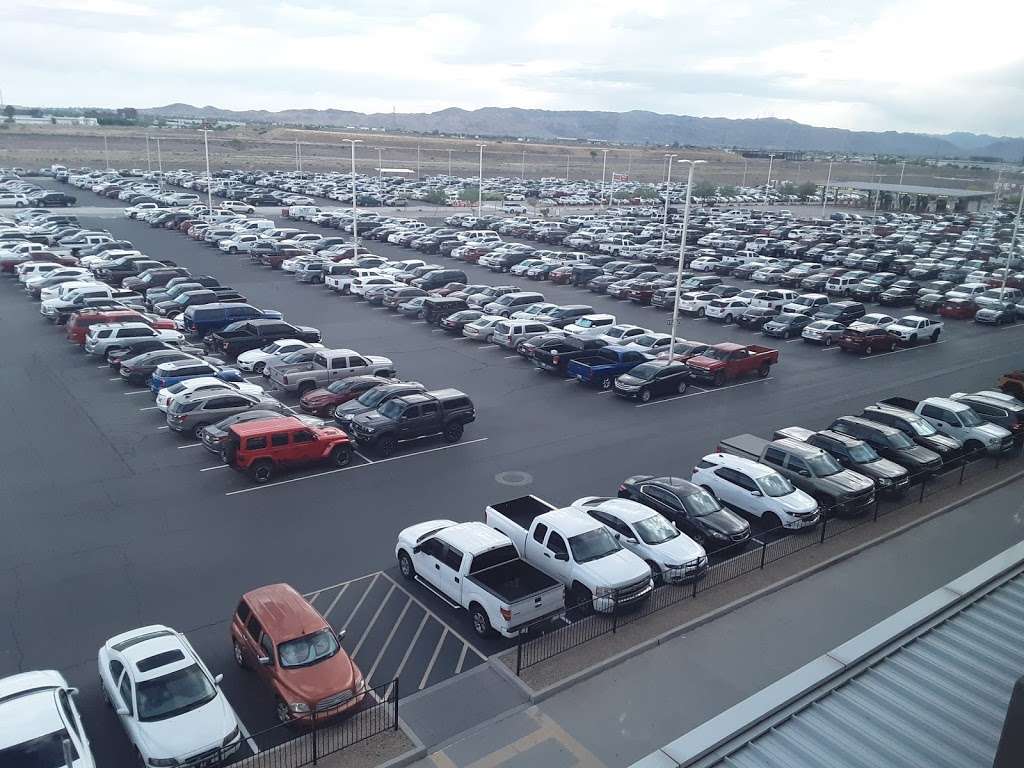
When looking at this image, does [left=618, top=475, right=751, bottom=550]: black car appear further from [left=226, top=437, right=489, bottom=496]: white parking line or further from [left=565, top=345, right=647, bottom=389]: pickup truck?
[left=565, top=345, right=647, bottom=389]: pickup truck

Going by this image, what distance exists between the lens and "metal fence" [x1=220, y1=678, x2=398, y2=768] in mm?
10625

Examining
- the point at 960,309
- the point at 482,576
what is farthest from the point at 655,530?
the point at 960,309

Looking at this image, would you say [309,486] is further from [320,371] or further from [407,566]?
[320,371]

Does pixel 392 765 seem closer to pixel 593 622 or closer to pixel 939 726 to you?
pixel 593 622

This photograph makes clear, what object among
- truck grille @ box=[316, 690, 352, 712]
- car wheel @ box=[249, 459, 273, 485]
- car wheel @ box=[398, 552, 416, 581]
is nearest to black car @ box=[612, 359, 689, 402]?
car wheel @ box=[249, 459, 273, 485]

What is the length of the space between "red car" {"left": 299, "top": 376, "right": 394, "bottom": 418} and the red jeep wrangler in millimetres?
3549

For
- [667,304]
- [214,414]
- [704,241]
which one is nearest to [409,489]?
[214,414]

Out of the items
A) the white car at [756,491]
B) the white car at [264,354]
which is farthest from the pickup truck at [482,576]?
the white car at [264,354]

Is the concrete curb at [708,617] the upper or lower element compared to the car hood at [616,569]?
lower

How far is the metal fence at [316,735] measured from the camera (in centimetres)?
1062

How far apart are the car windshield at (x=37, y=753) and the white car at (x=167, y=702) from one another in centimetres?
94

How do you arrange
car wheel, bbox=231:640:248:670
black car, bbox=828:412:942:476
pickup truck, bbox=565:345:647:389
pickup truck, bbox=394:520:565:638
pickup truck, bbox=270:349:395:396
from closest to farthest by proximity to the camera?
car wheel, bbox=231:640:248:670 → pickup truck, bbox=394:520:565:638 → black car, bbox=828:412:942:476 → pickup truck, bbox=270:349:395:396 → pickup truck, bbox=565:345:647:389

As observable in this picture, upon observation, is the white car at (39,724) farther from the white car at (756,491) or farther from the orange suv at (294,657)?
the white car at (756,491)

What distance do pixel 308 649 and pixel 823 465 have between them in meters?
13.9
